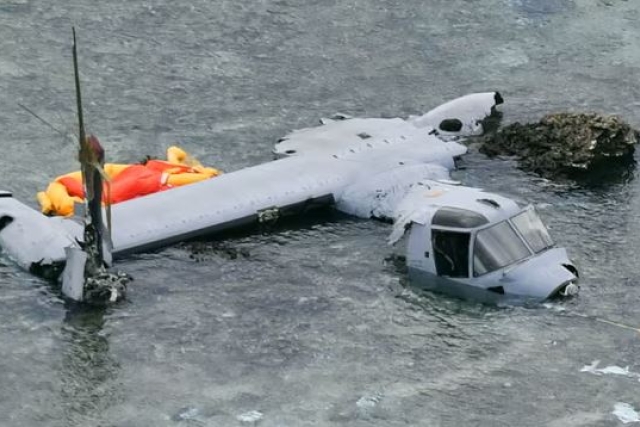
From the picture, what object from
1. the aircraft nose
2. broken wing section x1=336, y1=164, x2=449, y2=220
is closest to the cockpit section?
the aircraft nose

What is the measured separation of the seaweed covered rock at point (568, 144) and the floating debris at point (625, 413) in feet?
44.0

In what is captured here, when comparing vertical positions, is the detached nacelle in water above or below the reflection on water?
above

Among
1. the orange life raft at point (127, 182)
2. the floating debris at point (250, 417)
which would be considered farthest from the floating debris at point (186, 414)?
the orange life raft at point (127, 182)

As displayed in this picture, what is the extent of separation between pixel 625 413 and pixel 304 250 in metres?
11.4

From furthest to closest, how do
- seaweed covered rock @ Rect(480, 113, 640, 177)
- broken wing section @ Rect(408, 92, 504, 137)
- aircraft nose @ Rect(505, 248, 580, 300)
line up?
broken wing section @ Rect(408, 92, 504, 137) → seaweed covered rock @ Rect(480, 113, 640, 177) → aircraft nose @ Rect(505, 248, 580, 300)

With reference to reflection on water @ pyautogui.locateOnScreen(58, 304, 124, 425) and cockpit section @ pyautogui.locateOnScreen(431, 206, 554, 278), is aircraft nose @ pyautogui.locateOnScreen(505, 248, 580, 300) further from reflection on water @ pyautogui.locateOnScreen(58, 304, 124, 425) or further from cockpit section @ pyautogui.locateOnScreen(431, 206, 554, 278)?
reflection on water @ pyautogui.locateOnScreen(58, 304, 124, 425)

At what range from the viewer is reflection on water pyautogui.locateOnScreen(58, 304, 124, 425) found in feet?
108

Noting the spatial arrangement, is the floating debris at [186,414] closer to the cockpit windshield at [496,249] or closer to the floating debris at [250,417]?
the floating debris at [250,417]

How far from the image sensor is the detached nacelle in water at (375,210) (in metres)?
37.8

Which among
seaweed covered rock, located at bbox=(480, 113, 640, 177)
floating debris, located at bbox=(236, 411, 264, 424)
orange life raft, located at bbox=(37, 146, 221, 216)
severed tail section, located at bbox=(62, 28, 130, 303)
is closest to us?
floating debris, located at bbox=(236, 411, 264, 424)

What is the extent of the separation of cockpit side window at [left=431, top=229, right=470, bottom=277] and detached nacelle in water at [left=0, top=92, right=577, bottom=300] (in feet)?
0.09

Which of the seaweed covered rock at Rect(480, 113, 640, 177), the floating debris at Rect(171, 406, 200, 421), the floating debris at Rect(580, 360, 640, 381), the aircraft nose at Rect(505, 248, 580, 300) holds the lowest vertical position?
the floating debris at Rect(171, 406, 200, 421)

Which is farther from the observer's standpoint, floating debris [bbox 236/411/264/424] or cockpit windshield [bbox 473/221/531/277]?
cockpit windshield [bbox 473/221/531/277]

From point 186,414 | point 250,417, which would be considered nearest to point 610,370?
point 250,417
